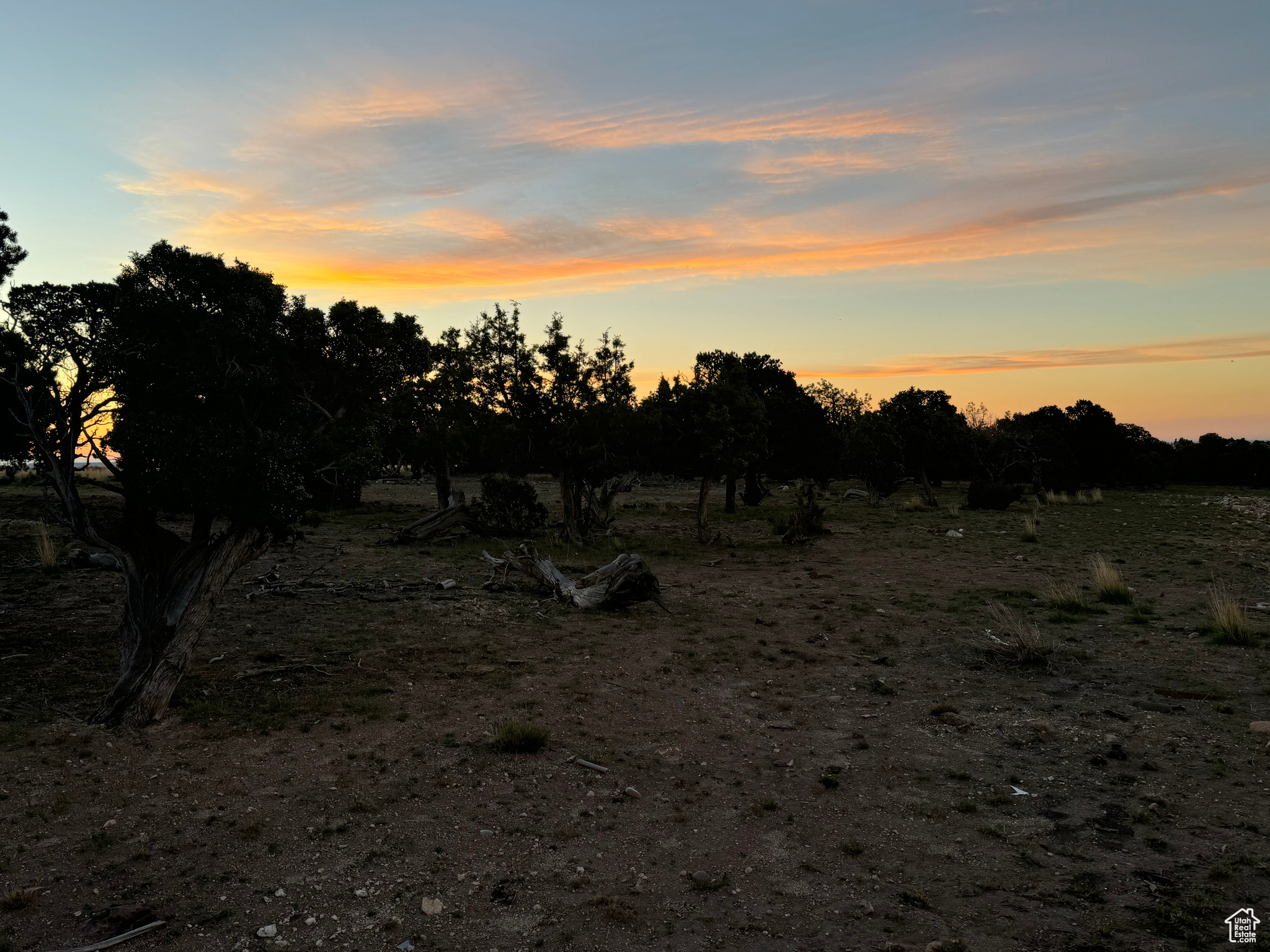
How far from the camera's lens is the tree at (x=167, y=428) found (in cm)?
930

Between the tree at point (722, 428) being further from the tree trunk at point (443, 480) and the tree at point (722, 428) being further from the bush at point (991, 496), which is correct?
the bush at point (991, 496)

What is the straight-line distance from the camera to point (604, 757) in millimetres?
8992

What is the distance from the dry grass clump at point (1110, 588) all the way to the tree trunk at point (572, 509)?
52.1ft

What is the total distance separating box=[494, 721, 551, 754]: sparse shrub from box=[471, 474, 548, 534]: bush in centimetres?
1945

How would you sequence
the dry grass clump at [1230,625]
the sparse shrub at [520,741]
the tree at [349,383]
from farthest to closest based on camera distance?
1. the dry grass clump at [1230,625]
2. the tree at [349,383]
3. the sparse shrub at [520,741]

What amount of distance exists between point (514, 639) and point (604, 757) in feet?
18.2

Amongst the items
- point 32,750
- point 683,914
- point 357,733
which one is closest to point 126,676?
point 32,750

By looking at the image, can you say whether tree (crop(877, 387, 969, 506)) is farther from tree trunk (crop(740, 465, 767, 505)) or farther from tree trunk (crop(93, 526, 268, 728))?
tree trunk (crop(93, 526, 268, 728))

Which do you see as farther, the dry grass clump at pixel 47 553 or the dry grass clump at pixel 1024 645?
the dry grass clump at pixel 47 553

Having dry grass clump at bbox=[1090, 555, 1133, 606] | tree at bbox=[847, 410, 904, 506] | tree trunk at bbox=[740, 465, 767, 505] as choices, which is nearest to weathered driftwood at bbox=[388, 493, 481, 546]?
tree trunk at bbox=[740, 465, 767, 505]

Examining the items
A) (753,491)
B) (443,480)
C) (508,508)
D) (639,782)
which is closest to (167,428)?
(639,782)

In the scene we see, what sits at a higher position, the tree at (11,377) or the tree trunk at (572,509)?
the tree at (11,377)

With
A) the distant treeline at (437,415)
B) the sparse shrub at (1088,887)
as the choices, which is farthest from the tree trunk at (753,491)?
the sparse shrub at (1088,887)

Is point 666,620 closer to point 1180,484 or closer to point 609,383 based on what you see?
point 609,383
